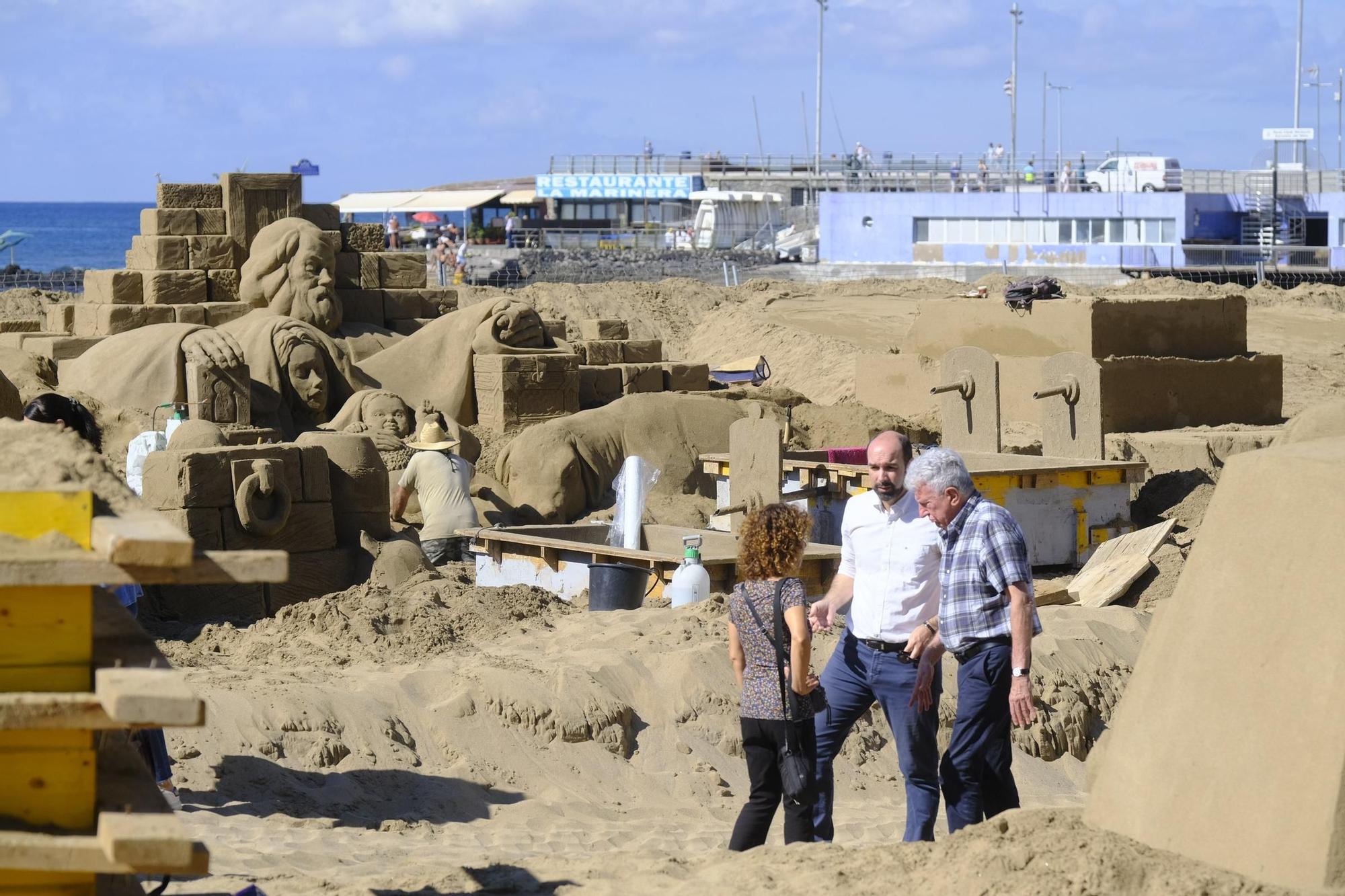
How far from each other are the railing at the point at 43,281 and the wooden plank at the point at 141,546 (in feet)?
95.3

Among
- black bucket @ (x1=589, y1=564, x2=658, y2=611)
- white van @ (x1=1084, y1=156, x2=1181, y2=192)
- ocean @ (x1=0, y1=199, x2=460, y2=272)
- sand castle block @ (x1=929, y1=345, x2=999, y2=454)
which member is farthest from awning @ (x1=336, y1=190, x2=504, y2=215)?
black bucket @ (x1=589, y1=564, x2=658, y2=611)

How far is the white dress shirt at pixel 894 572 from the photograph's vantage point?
5.08 metres

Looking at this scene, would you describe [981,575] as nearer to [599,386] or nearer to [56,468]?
[56,468]

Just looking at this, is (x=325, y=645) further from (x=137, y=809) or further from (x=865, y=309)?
(x=865, y=309)

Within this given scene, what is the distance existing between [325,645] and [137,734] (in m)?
3.16

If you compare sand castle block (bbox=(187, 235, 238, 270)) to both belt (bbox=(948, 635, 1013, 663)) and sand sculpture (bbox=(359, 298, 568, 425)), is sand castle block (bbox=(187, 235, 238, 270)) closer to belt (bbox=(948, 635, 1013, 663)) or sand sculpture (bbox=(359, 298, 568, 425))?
sand sculpture (bbox=(359, 298, 568, 425))

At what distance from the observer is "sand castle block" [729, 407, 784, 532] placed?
10812mm

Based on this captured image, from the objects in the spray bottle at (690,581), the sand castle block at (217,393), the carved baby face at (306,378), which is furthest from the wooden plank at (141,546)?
the carved baby face at (306,378)

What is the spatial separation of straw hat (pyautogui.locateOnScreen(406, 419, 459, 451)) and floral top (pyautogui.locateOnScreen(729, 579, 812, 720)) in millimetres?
6140

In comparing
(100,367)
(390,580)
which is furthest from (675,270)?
(390,580)

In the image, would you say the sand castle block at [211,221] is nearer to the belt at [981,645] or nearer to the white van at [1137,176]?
the belt at [981,645]

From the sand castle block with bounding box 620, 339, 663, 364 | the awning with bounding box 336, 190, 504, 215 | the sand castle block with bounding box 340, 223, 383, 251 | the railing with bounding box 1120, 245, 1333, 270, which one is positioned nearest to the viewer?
the sand castle block with bounding box 340, 223, 383, 251

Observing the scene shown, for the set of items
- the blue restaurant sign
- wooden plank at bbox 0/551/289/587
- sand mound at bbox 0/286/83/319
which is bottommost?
wooden plank at bbox 0/551/289/587

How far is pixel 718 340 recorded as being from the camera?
89.8 ft
